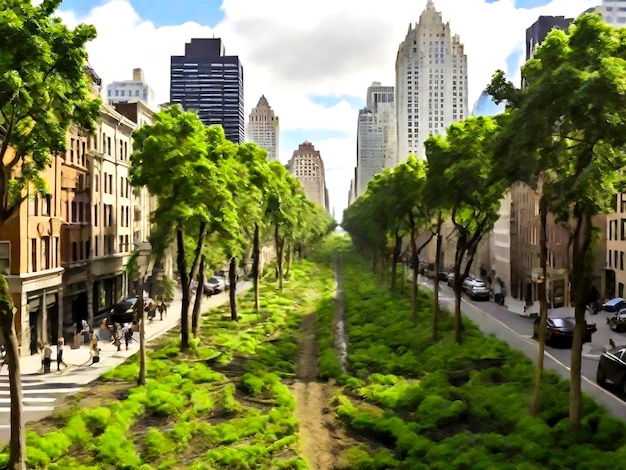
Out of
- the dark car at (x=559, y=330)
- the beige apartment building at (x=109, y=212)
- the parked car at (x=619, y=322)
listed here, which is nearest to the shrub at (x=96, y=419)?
the dark car at (x=559, y=330)

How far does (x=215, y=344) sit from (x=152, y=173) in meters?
12.7

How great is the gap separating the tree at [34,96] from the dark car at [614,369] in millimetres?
21701

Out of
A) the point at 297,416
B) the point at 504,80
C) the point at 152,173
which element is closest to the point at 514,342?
the point at 297,416

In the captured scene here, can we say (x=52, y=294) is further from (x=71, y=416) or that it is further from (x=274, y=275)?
(x=274, y=275)

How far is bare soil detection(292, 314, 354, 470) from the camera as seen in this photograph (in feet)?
75.4

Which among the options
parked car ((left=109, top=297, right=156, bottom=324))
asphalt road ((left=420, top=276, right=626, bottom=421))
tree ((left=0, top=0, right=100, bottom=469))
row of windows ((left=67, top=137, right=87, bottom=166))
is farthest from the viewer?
parked car ((left=109, top=297, right=156, bottom=324))

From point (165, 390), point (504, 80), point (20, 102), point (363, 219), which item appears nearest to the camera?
point (20, 102)

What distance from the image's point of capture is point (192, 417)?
1059 inches

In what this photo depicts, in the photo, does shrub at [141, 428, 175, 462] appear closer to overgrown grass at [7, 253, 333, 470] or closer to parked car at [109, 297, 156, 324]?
overgrown grass at [7, 253, 333, 470]

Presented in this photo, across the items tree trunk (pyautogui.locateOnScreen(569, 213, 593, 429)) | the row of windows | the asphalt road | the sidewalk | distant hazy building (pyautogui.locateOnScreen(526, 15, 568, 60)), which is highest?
distant hazy building (pyautogui.locateOnScreen(526, 15, 568, 60))

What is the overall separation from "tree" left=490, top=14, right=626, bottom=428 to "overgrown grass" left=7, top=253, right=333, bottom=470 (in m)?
12.0

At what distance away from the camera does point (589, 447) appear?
20.6m

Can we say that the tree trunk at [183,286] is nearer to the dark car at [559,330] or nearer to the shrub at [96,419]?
the shrub at [96,419]

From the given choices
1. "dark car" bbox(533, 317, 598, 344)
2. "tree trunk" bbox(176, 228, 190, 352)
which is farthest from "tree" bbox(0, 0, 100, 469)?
"dark car" bbox(533, 317, 598, 344)
